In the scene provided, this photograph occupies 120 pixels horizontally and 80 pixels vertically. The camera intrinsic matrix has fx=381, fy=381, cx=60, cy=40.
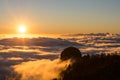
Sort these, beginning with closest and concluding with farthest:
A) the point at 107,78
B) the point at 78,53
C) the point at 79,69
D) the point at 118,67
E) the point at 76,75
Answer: the point at 107,78
the point at 118,67
the point at 76,75
the point at 79,69
the point at 78,53

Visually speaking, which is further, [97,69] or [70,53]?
[70,53]

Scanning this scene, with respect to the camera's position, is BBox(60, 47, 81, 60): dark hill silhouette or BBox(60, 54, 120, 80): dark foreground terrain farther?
BBox(60, 47, 81, 60): dark hill silhouette

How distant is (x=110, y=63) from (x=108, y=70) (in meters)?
5.36

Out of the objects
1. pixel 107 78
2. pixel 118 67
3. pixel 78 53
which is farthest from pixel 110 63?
pixel 78 53

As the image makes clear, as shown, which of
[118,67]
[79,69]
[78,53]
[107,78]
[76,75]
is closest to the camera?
[107,78]

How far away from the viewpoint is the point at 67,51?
119688 mm

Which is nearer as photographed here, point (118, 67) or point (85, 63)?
point (118, 67)

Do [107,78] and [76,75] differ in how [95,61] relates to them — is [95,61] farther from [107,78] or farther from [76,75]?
[107,78]

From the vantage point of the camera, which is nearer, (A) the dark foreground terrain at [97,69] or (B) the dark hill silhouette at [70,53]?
(A) the dark foreground terrain at [97,69]

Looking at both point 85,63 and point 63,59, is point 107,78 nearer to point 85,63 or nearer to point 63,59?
point 85,63

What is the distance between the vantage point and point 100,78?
6269 centimetres

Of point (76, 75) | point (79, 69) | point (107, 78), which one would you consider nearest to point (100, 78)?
point (107, 78)

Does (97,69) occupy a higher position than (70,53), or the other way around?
(97,69)

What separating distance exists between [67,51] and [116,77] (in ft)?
193
